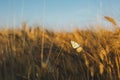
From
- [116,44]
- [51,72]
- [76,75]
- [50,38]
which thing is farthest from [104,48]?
[50,38]

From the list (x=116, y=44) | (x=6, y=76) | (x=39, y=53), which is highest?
(x=116, y=44)

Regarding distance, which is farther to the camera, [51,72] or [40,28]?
[40,28]

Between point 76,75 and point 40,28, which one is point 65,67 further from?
point 40,28

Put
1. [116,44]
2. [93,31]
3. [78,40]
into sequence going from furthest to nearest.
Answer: [93,31]
[78,40]
[116,44]

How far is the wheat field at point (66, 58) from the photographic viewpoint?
1.70 m

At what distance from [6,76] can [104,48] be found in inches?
25.7

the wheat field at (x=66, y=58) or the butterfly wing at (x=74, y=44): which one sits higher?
the butterfly wing at (x=74, y=44)

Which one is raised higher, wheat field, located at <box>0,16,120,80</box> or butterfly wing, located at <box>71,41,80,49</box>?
butterfly wing, located at <box>71,41,80,49</box>

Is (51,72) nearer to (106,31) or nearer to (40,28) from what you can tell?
(106,31)

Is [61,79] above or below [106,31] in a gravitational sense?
below

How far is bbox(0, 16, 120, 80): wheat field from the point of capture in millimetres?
1701

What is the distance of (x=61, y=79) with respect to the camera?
1.75 meters

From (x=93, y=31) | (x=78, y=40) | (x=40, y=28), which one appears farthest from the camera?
(x=40, y=28)

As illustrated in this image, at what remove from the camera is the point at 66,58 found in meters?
1.81
